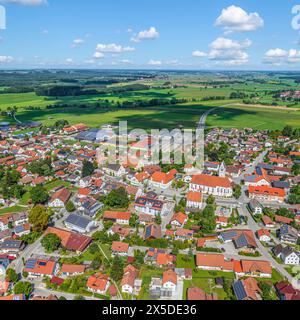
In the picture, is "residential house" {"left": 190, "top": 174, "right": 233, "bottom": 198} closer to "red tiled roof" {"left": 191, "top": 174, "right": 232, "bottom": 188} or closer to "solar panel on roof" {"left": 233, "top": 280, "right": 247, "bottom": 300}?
"red tiled roof" {"left": 191, "top": 174, "right": 232, "bottom": 188}

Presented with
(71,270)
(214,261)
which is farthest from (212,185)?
(71,270)

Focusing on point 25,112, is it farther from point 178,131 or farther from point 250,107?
point 250,107

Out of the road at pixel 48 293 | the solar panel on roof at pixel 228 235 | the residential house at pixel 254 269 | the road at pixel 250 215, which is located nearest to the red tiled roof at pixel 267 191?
the road at pixel 250 215

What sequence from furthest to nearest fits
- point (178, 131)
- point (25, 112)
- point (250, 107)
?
point (250, 107), point (25, 112), point (178, 131)

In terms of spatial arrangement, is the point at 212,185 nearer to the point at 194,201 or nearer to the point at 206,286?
the point at 194,201

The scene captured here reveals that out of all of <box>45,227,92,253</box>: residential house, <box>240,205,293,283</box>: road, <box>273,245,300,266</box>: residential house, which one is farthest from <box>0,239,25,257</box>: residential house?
<box>273,245,300,266</box>: residential house

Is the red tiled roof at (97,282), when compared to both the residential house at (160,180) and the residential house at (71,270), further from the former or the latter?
the residential house at (160,180)
